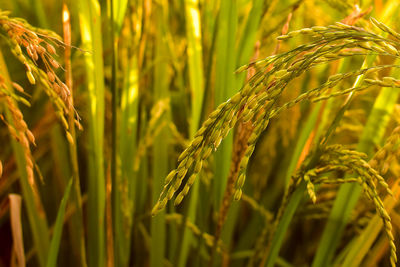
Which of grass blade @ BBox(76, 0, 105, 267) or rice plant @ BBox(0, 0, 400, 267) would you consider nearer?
rice plant @ BBox(0, 0, 400, 267)

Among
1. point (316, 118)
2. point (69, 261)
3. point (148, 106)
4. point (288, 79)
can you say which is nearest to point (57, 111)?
point (288, 79)

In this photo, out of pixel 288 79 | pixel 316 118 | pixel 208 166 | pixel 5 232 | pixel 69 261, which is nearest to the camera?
pixel 288 79

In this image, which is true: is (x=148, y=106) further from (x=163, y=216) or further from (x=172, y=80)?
(x=163, y=216)

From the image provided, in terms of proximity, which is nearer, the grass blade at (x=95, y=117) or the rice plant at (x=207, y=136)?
the rice plant at (x=207, y=136)

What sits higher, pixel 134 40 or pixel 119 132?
pixel 134 40

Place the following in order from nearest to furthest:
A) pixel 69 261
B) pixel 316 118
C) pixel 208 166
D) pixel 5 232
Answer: pixel 316 118 → pixel 208 166 → pixel 69 261 → pixel 5 232

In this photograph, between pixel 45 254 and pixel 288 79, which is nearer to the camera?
pixel 288 79

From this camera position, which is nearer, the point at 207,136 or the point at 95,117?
the point at 207,136

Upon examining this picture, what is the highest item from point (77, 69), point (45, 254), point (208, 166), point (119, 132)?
point (77, 69)
